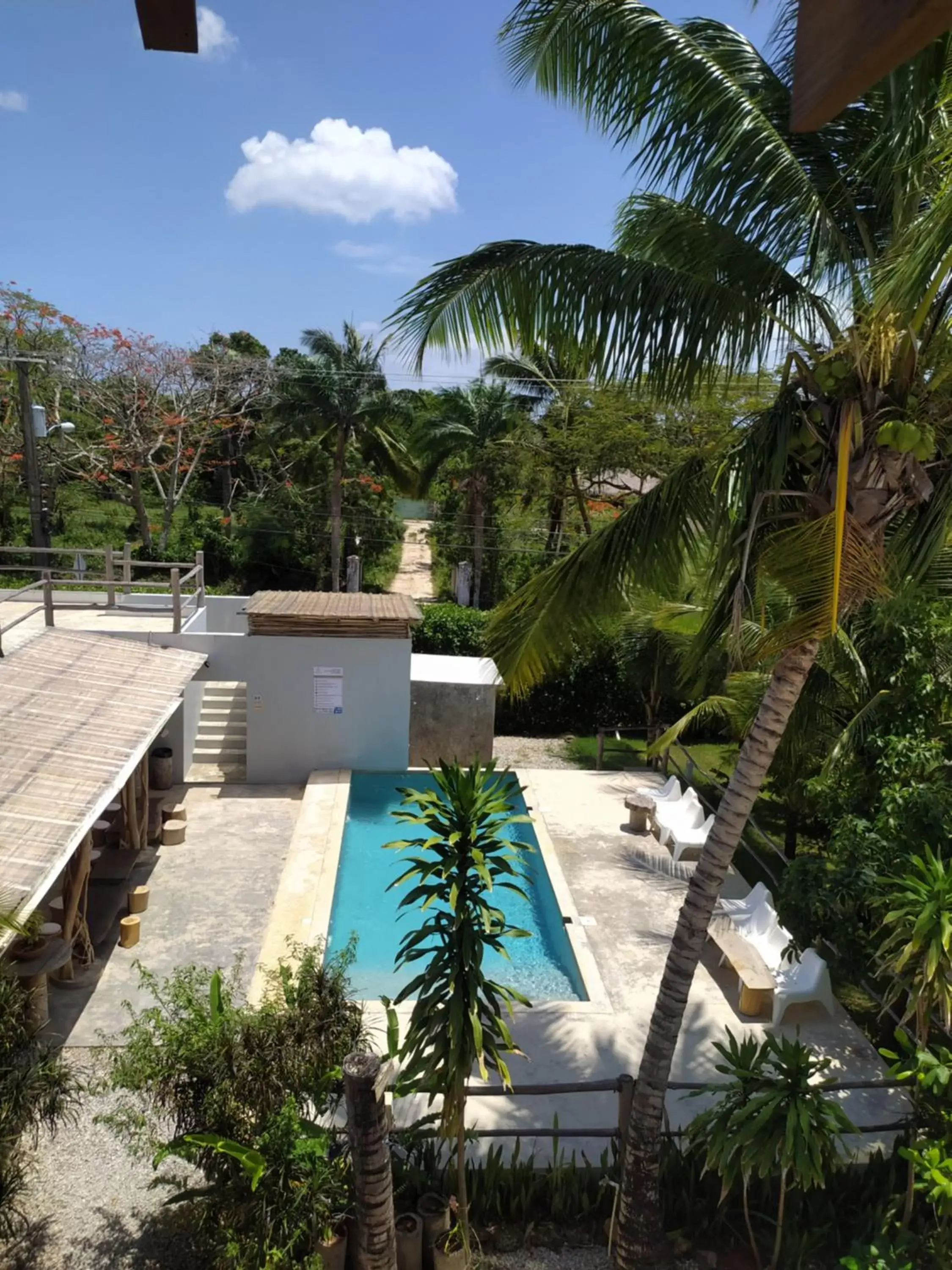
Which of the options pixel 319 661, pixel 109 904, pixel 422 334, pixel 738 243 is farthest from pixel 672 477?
pixel 319 661

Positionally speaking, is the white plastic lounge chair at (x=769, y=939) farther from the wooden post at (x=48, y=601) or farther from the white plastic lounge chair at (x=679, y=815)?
the wooden post at (x=48, y=601)

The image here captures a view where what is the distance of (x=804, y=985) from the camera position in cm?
841

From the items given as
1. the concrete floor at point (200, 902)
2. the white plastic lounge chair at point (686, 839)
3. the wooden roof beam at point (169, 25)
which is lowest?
the concrete floor at point (200, 902)

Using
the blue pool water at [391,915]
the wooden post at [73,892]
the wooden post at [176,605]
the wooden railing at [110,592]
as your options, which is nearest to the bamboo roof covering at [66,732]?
the wooden post at [176,605]

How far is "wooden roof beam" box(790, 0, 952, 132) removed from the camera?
1091mm

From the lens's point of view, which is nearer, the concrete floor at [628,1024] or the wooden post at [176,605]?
the concrete floor at [628,1024]

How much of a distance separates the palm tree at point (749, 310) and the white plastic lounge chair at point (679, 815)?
7206mm

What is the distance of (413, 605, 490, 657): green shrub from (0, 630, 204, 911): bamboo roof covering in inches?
328

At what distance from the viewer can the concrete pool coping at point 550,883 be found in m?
8.70

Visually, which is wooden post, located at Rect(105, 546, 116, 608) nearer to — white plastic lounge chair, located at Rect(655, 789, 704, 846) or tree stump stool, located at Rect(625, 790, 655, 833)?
tree stump stool, located at Rect(625, 790, 655, 833)

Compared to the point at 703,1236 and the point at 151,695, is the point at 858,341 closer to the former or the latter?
the point at 703,1236

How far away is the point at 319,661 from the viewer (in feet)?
47.7

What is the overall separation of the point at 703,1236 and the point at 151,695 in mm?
7826

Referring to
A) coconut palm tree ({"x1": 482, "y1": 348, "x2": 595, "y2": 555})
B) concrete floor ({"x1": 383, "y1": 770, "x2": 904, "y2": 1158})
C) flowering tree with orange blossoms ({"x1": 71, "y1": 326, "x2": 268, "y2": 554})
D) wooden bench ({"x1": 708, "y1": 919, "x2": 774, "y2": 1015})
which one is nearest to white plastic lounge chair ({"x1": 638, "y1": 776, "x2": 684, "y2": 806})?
concrete floor ({"x1": 383, "y1": 770, "x2": 904, "y2": 1158})
